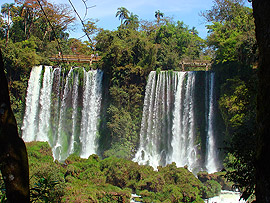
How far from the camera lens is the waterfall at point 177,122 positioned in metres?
19.1

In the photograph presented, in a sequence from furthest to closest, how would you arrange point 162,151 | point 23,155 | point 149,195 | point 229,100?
point 162,151 → point 229,100 → point 149,195 → point 23,155

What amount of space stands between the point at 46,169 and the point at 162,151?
9891 mm

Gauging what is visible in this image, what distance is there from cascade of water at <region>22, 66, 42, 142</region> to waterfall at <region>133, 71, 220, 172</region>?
23.9ft

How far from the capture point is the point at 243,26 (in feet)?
62.1

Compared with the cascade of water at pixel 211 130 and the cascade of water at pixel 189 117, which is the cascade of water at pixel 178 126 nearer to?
the cascade of water at pixel 189 117

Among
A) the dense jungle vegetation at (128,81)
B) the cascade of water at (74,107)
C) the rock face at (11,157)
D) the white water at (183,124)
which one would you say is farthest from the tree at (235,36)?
the rock face at (11,157)

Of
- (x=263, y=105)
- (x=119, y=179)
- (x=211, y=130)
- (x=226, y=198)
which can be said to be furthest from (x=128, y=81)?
(x=263, y=105)

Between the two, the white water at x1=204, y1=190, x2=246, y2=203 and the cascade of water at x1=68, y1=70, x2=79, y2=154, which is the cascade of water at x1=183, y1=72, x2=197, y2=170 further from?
the cascade of water at x1=68, y1=70, x2=79, y2=154

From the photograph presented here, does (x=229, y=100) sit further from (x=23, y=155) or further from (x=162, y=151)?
(x=23, y=155)

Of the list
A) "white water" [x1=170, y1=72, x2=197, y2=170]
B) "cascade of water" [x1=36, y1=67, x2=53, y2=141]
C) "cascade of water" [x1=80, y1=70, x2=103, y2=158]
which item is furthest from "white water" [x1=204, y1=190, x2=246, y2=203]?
"cascade of water" [x1=36, y1=67, x2=53, y2=141]

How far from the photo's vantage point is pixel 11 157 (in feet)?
7.85

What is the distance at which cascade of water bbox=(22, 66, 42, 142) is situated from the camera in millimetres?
22594

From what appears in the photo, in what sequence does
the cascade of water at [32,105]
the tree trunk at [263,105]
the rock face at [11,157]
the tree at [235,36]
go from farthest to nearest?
the cascade of water at [32,105] < the tree at [235,36] < the rock face at [11,157] < the tree trunk at [263,105]

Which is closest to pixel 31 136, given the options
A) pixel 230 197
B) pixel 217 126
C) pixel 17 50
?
pixel 17 50
